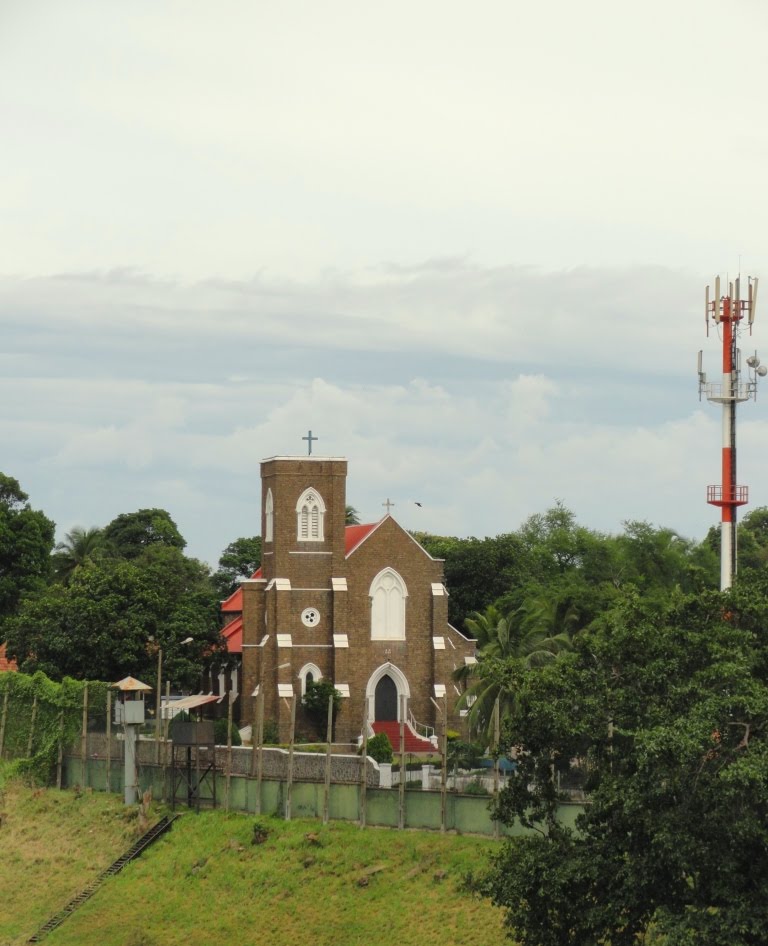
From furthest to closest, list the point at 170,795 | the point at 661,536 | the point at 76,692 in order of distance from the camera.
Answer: the point at 661,536, the point at 76,692, the point at 170,795

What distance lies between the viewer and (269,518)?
63.2 m

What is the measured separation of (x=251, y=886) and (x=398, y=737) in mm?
23110

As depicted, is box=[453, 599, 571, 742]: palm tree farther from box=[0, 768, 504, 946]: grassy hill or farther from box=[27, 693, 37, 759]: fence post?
box=[27, 693, 37, 759]: fence post

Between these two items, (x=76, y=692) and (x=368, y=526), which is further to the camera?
(x=368, y=526)

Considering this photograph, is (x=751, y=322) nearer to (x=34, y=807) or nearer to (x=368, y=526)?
(x=368, y=526)

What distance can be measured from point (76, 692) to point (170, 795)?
667 centimetres

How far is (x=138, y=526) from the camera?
344ft

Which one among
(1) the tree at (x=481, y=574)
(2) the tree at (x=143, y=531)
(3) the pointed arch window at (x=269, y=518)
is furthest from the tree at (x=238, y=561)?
(3) the pointed arch window at (x=269, y=518)

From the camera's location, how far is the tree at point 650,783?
24.2 metres

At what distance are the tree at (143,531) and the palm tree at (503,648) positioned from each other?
151 ft

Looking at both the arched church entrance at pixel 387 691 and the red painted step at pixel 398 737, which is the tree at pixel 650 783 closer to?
the red painted step at pixel 398 737

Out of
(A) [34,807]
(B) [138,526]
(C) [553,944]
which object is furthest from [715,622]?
(B) [138,526]

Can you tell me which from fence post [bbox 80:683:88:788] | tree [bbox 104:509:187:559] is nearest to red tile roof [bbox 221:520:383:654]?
fence post [bbox 80:683:88:788]

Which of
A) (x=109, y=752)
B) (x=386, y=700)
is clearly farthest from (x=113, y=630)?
(x=109, y=752)
